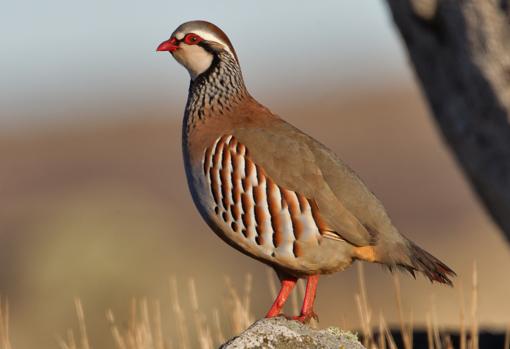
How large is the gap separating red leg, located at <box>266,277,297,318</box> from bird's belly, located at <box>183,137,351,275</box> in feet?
0.70

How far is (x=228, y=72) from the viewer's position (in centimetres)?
725

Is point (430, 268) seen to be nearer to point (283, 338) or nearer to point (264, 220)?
point (264, 220)

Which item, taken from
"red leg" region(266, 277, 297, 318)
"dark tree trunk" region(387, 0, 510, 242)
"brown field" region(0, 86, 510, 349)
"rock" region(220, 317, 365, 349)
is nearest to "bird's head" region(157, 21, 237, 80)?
"dark tree trunk" region(387, 0, 510, 242)

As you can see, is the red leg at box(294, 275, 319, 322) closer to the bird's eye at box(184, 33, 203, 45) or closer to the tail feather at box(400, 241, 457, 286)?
the tail feather at box(400, 241, 457, 286)

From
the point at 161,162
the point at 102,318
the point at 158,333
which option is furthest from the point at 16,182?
the point at 158,333

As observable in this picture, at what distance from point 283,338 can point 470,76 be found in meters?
1.82

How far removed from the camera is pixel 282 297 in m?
6.78

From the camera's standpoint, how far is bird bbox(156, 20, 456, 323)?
6.58m

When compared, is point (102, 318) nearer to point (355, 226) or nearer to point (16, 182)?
point (355, 226)

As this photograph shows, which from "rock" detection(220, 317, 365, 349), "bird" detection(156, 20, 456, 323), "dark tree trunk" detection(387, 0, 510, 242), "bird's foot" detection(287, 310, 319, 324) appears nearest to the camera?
"rock" detection(220, 317, 365, 349)

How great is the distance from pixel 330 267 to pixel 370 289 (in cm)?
1287

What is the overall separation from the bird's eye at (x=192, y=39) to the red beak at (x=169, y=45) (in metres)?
0.08

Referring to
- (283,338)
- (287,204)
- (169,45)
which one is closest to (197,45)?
(169,45)

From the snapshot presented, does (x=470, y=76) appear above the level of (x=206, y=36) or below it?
below
